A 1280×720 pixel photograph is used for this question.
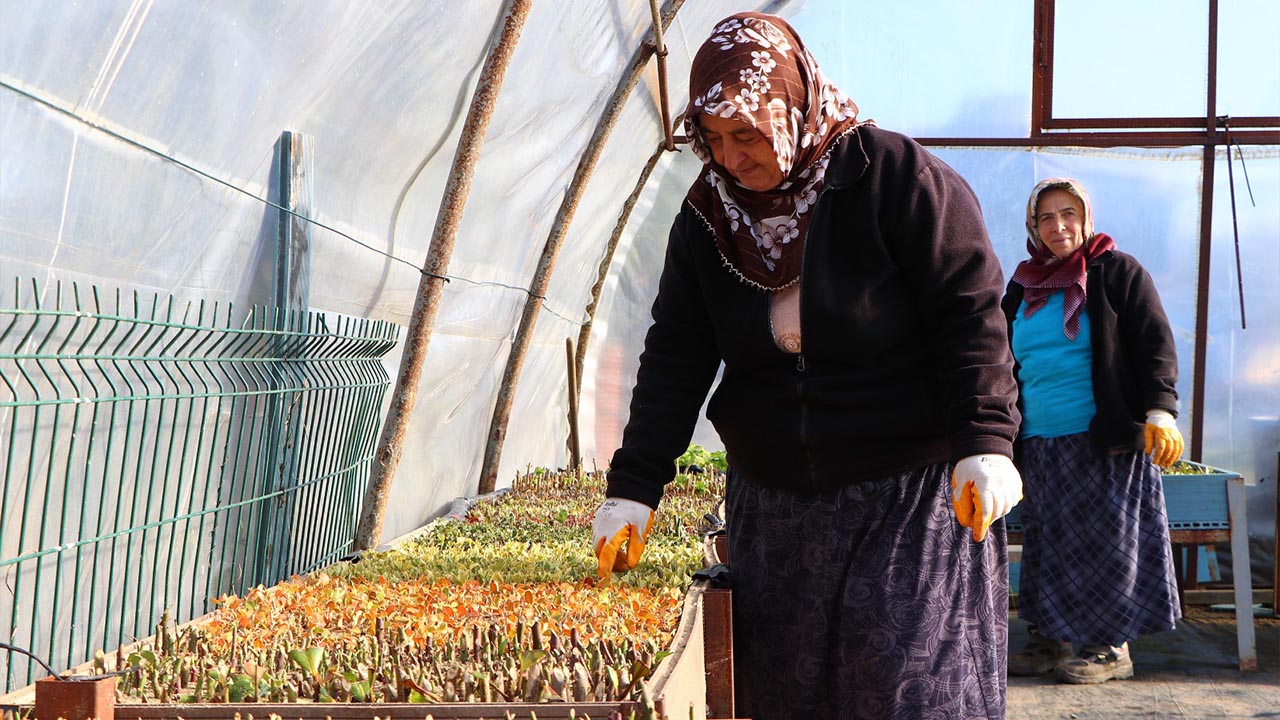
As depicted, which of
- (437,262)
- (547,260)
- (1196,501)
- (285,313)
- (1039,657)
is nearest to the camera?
(285,313)

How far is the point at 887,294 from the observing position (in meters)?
2.06

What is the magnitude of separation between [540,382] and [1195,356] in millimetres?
4433

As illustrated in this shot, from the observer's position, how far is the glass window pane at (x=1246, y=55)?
733 centimetres

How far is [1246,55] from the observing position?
7.40m

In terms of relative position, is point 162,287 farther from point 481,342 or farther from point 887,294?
point 481,342

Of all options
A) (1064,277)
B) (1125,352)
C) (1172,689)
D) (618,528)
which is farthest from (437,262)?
(1172,689)

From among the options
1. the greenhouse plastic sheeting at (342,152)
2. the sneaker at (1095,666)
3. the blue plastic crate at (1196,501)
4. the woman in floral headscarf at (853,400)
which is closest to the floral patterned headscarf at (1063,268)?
the blue plastic crate at (1196,501)

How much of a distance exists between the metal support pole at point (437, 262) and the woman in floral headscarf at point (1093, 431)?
2.15m

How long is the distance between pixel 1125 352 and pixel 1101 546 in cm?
74

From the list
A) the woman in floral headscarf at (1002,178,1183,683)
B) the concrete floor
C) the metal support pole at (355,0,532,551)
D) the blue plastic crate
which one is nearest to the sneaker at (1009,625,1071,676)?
the concrete floor

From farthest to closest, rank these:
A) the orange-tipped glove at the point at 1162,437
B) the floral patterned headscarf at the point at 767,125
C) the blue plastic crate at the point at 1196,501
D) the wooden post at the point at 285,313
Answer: the blue plastic crate at the point at 1196,501 → the orange-tipped glove at the point at 1162,437 → the wooden post at the point at 285,313 → the floral patterned headscarf at the point at 767,125

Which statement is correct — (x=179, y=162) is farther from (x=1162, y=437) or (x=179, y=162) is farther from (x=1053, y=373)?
(x=1162, y=437)

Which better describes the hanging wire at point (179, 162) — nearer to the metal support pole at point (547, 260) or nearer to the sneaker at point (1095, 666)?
the metal support pole at point (547, 260)

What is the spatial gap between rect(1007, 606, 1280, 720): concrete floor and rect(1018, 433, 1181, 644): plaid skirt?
0.24 metres
